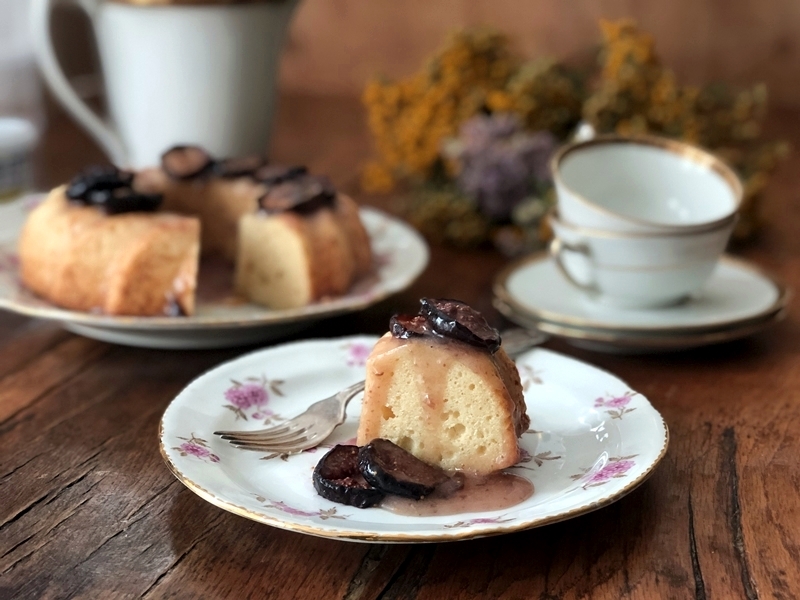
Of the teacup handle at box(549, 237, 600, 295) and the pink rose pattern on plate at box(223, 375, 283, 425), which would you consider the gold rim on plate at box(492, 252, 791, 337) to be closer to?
the teacup handle at box(549, 237, 600, 295)

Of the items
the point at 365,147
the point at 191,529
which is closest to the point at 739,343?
the point at 191,529

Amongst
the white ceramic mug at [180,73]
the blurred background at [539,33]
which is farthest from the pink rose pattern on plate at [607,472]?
the blurred background at [539,33]

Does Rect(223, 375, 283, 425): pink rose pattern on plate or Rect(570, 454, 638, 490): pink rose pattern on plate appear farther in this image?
Rect(223, 375, 283, 425): pink rose pattern on plate

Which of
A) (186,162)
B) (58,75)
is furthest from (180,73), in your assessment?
(186,162)

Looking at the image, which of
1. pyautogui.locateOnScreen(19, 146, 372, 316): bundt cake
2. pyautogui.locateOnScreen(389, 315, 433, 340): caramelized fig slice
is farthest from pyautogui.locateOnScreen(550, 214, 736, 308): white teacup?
pyautogui.locateOnScreen(389, 315, 433, 340): caramelized fig slice

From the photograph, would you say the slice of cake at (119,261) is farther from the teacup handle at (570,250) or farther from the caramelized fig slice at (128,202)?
the teacup handle at (570,250)
